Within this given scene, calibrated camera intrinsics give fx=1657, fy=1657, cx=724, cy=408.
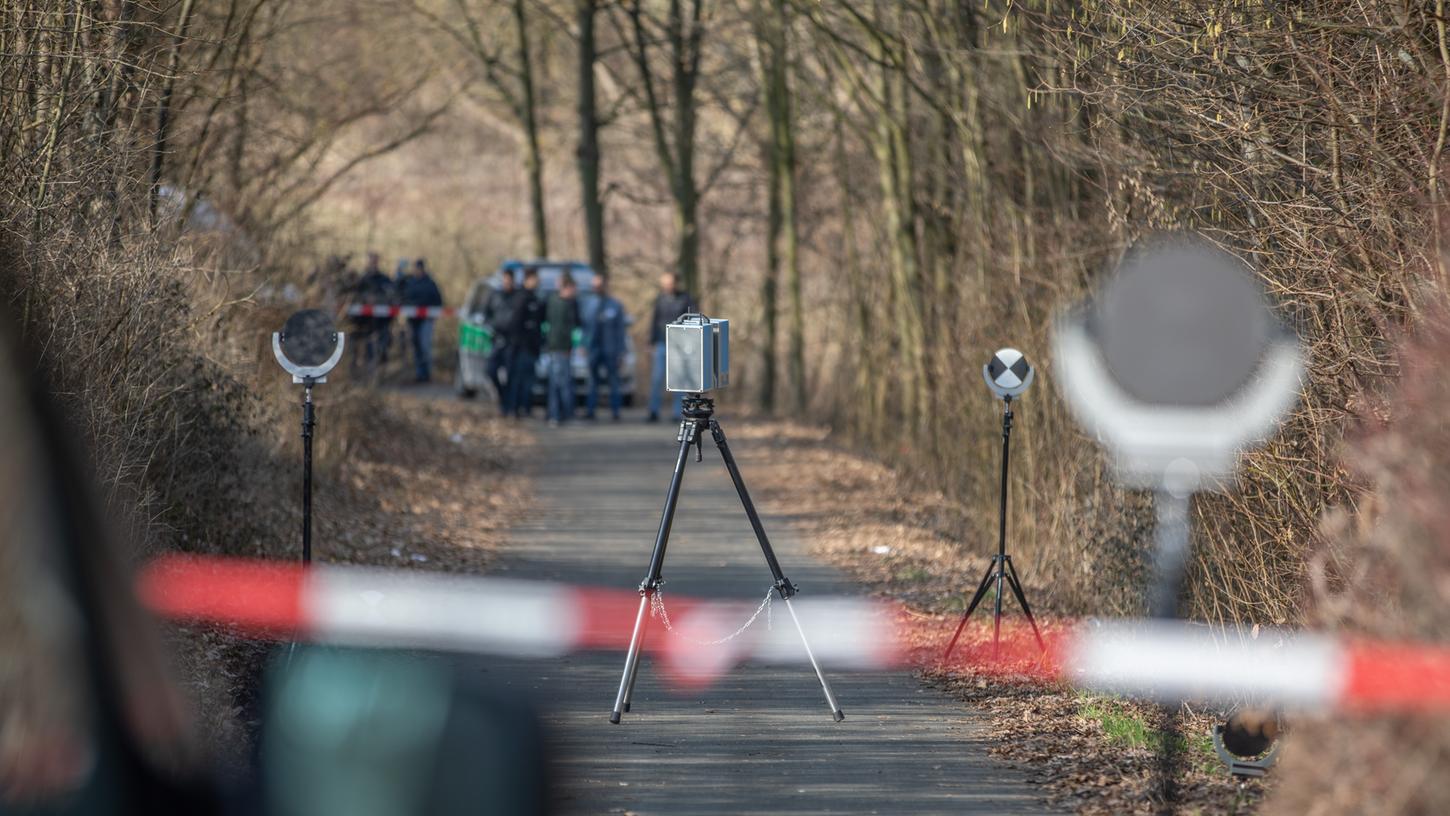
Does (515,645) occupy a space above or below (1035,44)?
below

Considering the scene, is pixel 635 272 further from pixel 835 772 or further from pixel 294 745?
pixel 294 745

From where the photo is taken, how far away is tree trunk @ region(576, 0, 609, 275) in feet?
97.7

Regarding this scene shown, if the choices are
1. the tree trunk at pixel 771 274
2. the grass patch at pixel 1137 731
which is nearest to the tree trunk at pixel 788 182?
the tree trunk at pixel 771 274

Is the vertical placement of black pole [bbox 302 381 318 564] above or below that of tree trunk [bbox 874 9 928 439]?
below

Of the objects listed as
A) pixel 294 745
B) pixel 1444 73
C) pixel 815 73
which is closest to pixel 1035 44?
pixel 1444 73

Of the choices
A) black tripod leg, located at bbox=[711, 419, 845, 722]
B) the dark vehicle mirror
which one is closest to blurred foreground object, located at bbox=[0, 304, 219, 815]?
the dark vehicle mirror

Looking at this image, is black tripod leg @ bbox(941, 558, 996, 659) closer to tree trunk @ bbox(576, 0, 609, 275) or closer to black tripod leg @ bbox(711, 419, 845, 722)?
black tripod leg @ bbox(711, 419, 845, 722)

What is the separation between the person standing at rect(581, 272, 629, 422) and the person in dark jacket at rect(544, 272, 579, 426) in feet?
1.46

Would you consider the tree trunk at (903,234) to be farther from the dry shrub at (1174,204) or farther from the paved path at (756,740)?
the paved path at (756,740)

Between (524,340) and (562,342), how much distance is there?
0.69 meters

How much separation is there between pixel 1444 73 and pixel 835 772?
370 centimetres

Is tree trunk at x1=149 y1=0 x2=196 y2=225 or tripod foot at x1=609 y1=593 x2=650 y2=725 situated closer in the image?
tripod foot at x1=609 y1=593 x2=650 y2=725

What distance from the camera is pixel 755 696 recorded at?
340 inches

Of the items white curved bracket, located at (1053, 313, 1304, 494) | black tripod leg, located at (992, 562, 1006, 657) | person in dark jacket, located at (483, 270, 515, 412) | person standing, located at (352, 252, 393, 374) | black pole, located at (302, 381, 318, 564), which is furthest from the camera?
person in dark jacket, located at (483, 270, 515, 412)
